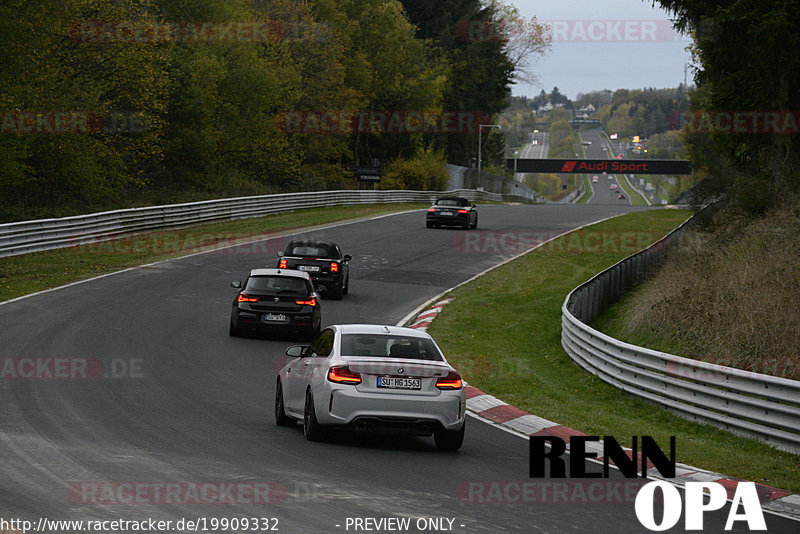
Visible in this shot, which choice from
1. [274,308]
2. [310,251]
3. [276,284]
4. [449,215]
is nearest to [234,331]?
[274,308]

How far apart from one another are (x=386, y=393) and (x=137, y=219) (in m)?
29.1

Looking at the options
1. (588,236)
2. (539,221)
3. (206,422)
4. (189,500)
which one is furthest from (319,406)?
(539,221)

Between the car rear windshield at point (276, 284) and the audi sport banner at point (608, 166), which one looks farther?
the audi sport banner at point (608, 166)

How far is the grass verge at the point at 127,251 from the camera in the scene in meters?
27.1

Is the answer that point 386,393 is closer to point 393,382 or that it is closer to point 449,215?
point 393,382

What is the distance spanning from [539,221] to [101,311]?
34.3 m

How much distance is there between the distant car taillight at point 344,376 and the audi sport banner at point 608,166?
98.3 meters

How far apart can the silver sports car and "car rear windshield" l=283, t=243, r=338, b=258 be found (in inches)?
568

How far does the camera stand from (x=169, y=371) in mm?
16094

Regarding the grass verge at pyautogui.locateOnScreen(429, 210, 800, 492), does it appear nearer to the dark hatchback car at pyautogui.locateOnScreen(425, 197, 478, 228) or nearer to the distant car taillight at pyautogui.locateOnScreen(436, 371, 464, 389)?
the distant car taillight at pyautogui.locateOnScreen(436, 371, 464, 389)

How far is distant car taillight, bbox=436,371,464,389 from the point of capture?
36.9 ft

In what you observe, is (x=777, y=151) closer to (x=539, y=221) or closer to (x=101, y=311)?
(x=101, y=311)

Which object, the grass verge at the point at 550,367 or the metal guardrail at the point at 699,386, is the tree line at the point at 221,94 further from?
the metal guardrail at the point at 699,386

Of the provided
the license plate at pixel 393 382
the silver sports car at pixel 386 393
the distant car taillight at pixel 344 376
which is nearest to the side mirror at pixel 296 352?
the silver sports car at pixel 386 393
